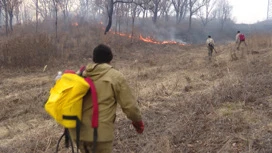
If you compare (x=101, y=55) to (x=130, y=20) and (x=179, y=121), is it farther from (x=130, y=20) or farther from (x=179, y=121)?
(x=130, y=20)

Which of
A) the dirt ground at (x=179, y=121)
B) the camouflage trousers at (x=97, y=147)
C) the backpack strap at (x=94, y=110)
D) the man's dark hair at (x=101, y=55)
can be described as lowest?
the dirt ground at (x=179, y=121)

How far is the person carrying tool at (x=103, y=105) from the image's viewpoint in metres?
2.57

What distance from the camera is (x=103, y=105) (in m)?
2.60

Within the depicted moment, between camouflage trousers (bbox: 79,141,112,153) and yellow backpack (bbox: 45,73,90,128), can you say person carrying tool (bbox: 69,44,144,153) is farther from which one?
yellow backpack (bbox: 45,73,90,128)

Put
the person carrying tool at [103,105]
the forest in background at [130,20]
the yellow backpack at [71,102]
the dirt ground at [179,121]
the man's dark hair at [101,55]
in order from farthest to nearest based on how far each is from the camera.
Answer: the forest in background at [130,20], the dirt ground at [179,121], the man's dark hair at [101,55], the person carrying tool at [103,105], the yellow backpack at [71,102]

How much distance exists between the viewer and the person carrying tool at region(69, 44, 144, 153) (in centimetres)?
257

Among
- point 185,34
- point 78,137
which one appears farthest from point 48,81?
point 185,34

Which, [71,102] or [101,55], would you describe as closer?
[71,102]

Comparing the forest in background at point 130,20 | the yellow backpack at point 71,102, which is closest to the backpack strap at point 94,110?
the yellow backpack at point 71,102

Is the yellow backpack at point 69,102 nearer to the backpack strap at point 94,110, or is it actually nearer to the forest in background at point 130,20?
the backpack strap at point 94,110

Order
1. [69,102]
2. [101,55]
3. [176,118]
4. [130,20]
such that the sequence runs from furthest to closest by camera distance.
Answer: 1. [130,20]
2. [176,118]
3. [101,55]
4. [69,102]

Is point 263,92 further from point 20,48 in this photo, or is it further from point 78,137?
point 20,48

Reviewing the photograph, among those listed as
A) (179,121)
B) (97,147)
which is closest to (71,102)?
(97,147)

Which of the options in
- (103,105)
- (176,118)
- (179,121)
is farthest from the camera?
(176,118)
